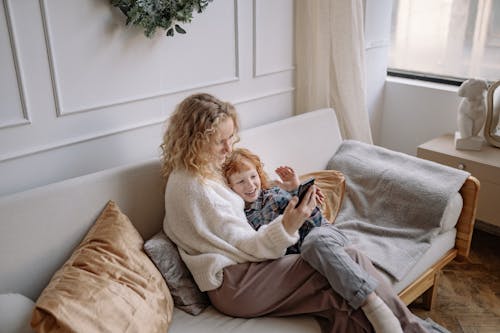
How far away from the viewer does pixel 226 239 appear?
170 centimetres

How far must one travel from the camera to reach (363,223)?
2.15 m

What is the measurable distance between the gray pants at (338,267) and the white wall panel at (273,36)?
1.10 metres

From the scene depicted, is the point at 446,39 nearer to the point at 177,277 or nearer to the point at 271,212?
the point at 271,212

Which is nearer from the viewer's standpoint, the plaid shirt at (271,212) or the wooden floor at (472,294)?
the plaid shirt at (271,212)

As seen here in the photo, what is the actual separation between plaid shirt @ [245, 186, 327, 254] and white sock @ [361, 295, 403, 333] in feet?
1.27

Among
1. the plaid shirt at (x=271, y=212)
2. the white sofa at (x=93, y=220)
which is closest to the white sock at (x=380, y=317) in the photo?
the white sofa at (x=93, y=220)

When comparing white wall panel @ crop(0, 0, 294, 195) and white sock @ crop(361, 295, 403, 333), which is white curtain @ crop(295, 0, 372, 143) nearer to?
white wall panel @ crop(0, 0, 294, 195)

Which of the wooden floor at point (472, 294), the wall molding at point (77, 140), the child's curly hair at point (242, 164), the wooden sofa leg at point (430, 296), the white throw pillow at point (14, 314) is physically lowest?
the wooden floor at point (472, 294)

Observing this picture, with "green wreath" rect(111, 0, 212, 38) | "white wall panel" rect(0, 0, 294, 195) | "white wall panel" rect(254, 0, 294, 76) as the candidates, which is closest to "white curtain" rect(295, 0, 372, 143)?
"white wall panel" rect(254, 0, 294, 76)

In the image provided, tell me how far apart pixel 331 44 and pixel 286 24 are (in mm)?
279

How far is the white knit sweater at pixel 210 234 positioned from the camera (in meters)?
1.65

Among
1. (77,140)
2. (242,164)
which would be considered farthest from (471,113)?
(77,140)

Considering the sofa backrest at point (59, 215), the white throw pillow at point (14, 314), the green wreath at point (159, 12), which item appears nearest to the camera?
the white throw pillow at point (14, 314)

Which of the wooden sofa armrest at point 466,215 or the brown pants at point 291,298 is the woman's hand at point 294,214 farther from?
the wooden sofa armrest at point 466,215
